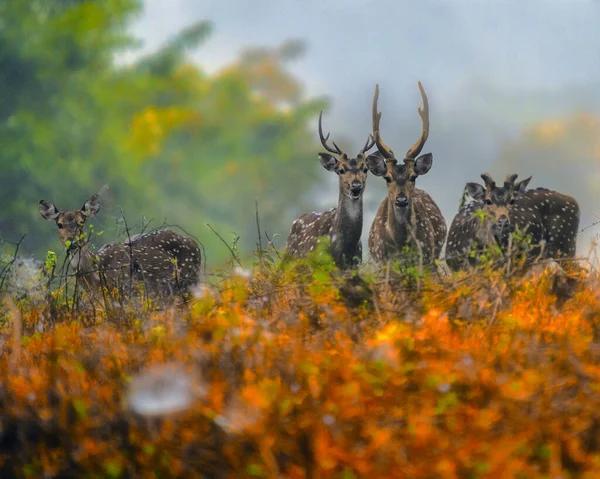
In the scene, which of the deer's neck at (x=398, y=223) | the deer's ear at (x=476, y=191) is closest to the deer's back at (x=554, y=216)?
the deer's ear at (x=476, y=191)

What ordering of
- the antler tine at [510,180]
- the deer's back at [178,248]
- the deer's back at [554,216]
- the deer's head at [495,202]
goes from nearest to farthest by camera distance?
the deer's head at [495,202] → the antler tine at [510,180] → the deer's back at [554,216] → the deer's back at [178,248]

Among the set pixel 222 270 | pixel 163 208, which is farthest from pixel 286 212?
pixel 222 270

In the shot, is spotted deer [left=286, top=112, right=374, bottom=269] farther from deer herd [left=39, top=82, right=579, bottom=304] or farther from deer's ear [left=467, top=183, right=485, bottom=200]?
deer's ear [left=467, top=183, right=485, bottom=200]

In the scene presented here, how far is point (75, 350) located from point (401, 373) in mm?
2107

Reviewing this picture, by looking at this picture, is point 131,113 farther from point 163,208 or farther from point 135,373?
point 135,373

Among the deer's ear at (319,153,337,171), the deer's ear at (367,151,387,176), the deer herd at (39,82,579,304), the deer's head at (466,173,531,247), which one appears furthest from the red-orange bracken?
the deer's ear at (319,153,337,171)

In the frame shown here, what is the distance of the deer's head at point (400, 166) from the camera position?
9.48 meters

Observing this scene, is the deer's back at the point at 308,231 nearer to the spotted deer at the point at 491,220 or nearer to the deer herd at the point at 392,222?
the deer herd at the point at 392,222

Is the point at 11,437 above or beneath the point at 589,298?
beneath

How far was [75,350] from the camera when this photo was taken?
5.41m

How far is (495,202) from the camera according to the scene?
9.91m

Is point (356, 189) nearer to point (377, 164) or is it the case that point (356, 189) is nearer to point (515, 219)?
point (377, 164)

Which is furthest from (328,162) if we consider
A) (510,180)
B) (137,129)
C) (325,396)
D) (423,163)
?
(137,129)

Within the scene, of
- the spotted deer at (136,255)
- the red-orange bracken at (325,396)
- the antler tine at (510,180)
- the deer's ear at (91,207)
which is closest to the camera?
the red-orange bracken at (325,396)
